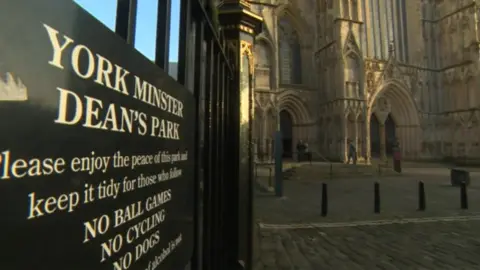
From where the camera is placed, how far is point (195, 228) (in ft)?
6.34

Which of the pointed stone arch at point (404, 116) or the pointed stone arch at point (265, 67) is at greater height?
the pointed stone arch at point (265, 67)

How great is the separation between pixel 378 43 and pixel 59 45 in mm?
31922

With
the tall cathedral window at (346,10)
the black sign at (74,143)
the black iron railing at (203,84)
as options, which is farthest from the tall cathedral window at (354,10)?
the black sign at (74,143)

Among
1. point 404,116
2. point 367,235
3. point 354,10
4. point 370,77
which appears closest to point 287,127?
point 370,77

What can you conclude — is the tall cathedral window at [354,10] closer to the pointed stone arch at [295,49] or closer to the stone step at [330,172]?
the pointed stone arch at [295,49]

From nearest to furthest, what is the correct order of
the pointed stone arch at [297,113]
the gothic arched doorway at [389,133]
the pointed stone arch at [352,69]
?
the pointed stone arch at [352,69]
the pointed stone arch at [297,113]
the gothic arched doorway at [389,133]

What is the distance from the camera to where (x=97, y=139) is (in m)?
0.84

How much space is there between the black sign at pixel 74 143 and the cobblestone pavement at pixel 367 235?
11.2 feet

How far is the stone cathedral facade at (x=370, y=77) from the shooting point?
24234mm

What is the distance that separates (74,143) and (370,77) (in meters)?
28.7

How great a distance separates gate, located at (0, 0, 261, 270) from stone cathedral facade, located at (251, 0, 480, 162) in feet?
68.8

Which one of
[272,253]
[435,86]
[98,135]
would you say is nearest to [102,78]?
[98,135]

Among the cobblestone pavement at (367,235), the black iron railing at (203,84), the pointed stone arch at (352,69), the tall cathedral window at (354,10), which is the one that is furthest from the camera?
the tall cathedral window at (354,10)

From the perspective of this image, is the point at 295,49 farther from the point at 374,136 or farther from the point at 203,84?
the point at 203,84
